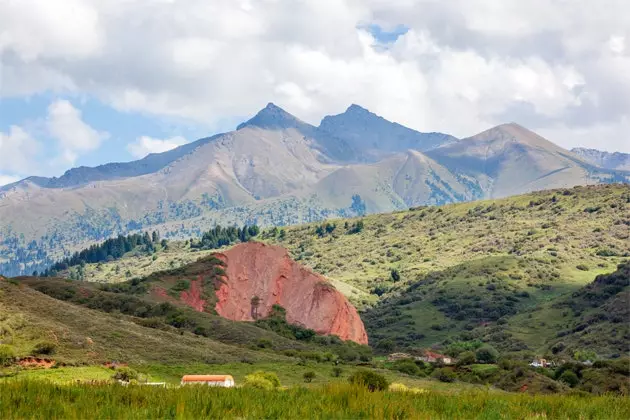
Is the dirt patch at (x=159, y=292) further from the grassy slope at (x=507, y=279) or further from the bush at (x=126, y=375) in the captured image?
the bush at (x=126, y=375)

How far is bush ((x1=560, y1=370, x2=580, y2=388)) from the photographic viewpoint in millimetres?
77438

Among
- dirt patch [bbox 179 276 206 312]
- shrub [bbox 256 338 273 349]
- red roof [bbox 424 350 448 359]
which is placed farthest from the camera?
dirt patch [bbox 179 276 206 312]

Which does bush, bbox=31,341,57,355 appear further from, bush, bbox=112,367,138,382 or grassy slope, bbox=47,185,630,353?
grassy slope, bbox=47,185,630,353

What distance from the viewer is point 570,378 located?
78.2 m

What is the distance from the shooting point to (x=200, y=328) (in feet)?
302

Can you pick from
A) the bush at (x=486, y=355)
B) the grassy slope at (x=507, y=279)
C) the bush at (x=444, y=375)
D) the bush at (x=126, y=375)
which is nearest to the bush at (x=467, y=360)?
the bush at (x=486, y=355)

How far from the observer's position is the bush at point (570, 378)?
77438mm

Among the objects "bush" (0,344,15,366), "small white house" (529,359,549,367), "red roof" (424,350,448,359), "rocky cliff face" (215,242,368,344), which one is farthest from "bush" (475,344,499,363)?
"bush" (0,344,15,366)

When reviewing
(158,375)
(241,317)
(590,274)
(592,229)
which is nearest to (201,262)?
(241,317)

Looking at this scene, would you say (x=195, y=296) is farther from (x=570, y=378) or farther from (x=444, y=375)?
(x=570, y=378)

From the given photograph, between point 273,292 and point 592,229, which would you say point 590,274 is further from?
point 273,292

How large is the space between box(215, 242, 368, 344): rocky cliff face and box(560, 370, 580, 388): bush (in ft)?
135

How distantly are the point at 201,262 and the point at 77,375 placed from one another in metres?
71.3

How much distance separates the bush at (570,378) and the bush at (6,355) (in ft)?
169
